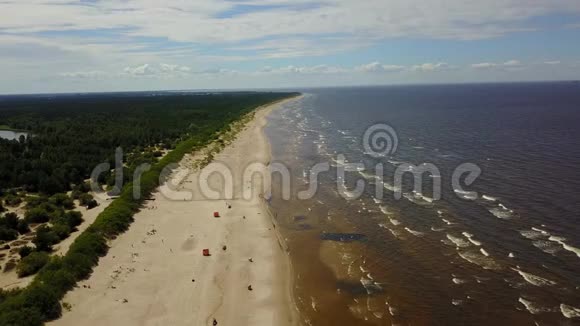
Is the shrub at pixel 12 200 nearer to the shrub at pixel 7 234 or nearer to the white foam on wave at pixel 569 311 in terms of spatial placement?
the shrub at pixel 7 234

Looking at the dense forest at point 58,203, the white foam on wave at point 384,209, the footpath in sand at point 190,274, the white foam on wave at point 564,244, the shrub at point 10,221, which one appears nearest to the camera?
the footpath in sand at point 190,274

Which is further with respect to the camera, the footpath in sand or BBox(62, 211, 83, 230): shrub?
BBox(62, 211, 83, 230): shrub

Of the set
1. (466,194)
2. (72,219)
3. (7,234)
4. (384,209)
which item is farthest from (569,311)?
(7,234)

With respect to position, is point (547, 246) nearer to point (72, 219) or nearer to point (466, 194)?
point (466, 194)

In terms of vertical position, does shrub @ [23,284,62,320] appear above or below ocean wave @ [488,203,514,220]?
below

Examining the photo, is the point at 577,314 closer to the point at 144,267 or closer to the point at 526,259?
the point at 526,259

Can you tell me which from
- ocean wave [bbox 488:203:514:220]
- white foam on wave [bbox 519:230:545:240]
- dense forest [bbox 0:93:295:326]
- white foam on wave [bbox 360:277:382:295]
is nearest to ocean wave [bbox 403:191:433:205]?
ocean wave [bbox 488:203:514:220]

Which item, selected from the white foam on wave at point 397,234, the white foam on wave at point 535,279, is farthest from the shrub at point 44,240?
the white foam on wave at point 535,279

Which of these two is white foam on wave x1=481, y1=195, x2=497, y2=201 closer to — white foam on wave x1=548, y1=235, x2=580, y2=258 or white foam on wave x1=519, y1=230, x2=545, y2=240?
white foam on wave x1=519, y1=230, x2=545, y2=240

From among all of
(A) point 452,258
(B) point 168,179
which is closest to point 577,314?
(A) point 452,258
